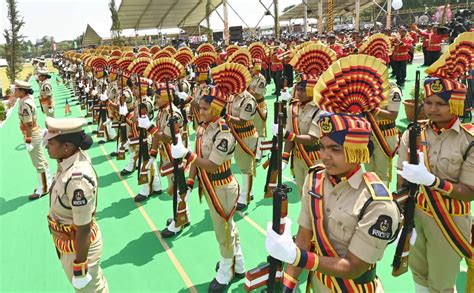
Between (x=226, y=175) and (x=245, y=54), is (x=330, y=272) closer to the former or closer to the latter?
(x=226, y=175)

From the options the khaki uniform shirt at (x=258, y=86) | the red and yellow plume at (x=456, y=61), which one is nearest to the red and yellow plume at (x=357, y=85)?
the red and yellow plume at (x=456, y=61)

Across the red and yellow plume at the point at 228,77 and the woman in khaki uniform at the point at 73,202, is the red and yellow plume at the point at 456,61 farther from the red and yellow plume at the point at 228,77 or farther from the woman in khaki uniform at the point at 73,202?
the woman in khaki uniform at the point at 73,202

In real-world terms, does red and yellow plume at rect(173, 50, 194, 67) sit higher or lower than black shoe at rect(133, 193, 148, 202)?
higher

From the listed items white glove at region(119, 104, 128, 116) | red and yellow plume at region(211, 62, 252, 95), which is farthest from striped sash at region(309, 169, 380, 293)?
white glove at region(119, 104, 128, 116)

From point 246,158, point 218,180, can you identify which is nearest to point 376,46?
point 246,158

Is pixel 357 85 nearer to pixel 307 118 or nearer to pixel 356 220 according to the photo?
pixel 356 220

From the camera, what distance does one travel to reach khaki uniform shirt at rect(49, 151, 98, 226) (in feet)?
11.9

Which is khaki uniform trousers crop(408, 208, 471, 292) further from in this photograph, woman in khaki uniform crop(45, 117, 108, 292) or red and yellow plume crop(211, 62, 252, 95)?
woman in khaki uniform crop(45, 117, 108, 292)

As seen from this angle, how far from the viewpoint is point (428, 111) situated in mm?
3820

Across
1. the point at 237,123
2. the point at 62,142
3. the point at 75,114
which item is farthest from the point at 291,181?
the point at 75,114

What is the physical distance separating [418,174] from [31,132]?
7939mm

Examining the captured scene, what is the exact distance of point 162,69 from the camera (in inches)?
290

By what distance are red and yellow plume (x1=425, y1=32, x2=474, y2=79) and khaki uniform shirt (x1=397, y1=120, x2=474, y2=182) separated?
64cm

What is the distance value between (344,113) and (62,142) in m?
2.68
